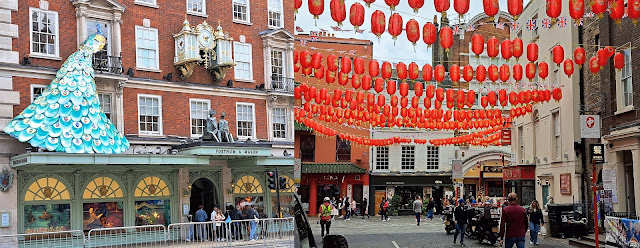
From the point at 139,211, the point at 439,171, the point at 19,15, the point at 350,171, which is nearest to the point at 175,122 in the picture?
the point at 139,211

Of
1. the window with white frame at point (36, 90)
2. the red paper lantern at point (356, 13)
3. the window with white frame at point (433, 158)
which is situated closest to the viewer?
the red paper lantern at point (356, 13)

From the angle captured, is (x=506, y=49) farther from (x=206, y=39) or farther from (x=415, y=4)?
(x=206, y=39)

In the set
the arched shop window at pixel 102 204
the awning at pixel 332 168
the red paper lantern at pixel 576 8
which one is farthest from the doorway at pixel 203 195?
the awning at pixel 332 168

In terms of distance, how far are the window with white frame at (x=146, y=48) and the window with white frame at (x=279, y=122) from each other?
17.6 ft

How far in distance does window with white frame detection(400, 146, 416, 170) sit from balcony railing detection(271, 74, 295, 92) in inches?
1014

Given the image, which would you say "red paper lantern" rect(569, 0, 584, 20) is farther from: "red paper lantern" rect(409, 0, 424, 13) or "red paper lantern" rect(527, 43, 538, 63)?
"red paper lantern" rect(527, 43, 538, 63)

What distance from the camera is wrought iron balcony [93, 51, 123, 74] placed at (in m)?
25.6

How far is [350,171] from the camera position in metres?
52.2

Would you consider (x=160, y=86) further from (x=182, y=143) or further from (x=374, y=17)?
(x=374, y=17)

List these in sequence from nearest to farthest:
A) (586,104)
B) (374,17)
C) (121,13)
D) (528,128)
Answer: (374,17), (121,13), (586,104), (528,128)

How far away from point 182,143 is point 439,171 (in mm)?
31382

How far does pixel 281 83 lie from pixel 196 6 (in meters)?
4.89

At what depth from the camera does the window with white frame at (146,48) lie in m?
26.9

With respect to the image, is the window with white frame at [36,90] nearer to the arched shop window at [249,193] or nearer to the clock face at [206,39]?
the clock face at [206,39]
